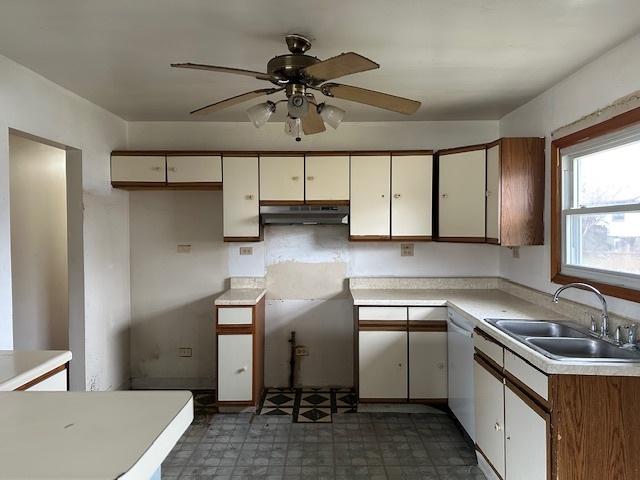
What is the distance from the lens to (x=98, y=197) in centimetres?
326

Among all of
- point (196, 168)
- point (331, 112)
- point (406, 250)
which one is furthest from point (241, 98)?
point (406, 250)

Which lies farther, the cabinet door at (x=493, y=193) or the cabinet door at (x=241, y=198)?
the cabinet door at (x=241, y=198)

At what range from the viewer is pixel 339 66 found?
1.56m

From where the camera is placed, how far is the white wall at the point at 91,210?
223cm

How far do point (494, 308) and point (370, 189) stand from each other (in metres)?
1.30

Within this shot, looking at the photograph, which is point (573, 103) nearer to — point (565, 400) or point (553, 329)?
point (553, 329)

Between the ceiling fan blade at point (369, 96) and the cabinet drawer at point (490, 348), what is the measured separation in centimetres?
130

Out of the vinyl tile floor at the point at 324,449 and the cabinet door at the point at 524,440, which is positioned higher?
the cabinet door at the point at 524,440

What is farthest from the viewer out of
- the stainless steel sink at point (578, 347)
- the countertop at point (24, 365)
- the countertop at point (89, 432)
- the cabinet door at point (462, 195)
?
the cabinet door at point (462, 195)

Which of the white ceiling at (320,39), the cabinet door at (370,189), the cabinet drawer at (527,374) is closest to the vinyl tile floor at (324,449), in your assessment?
the cabinet drawer at (527,374)

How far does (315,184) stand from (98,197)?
5.51 ft

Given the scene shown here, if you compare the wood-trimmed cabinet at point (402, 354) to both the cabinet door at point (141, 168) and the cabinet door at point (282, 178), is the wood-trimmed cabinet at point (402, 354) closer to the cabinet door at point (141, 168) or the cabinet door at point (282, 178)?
the cabinet door at point (282, 178)

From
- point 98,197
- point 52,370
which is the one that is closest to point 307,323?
point 98,197

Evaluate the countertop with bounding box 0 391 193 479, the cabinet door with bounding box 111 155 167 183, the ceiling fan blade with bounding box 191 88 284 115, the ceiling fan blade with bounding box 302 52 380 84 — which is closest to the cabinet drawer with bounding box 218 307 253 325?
the cabinet door with bounding box 111 155 167 183
